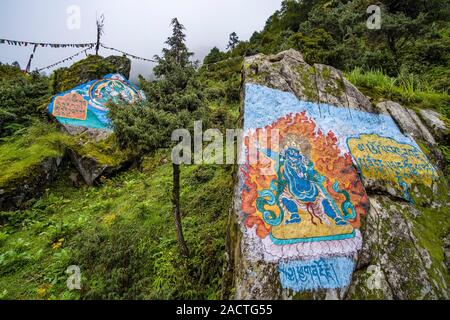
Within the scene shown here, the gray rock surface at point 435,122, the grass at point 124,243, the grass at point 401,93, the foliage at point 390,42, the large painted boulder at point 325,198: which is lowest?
the grass at point 124,243

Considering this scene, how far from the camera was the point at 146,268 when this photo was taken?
15.3ft

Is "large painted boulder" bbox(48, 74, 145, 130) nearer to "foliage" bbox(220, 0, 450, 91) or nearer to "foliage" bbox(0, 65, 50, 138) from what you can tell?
"foliage" bbox(0, 65, 50, 138)

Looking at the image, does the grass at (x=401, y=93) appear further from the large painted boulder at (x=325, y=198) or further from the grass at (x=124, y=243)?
the grass at (x=124, y=243)

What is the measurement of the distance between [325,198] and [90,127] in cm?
1036

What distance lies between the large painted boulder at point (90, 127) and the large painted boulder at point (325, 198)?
657 centimetres

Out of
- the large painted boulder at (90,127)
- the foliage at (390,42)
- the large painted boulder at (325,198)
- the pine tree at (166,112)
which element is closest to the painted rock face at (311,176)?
the large painted boulder at (325,198)

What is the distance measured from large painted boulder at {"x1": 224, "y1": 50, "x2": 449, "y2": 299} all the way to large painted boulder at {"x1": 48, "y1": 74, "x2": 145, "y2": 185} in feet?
21.6

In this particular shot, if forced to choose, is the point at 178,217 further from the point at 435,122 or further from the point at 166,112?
the point at 435,122

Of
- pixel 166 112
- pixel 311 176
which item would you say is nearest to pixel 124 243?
pixel 166 112

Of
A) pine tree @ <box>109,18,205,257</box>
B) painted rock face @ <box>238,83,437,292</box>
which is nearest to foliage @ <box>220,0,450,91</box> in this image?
painted rock face @ <box>238,83,437,292</box>

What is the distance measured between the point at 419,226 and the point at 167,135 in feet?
14.5

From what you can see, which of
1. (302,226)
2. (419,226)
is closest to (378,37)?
(419,226)

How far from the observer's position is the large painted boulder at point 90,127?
948 cm
